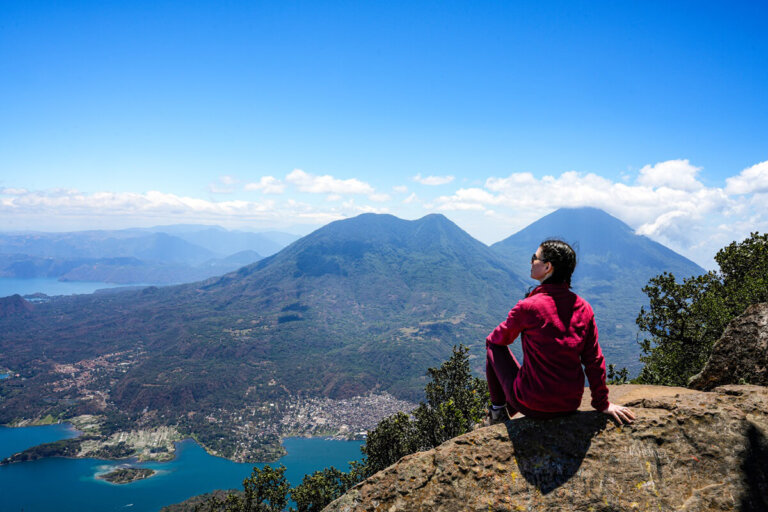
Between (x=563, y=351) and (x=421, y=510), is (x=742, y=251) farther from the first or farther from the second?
(x=421, y=510)

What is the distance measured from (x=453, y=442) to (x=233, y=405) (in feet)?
737

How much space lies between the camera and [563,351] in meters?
4.32

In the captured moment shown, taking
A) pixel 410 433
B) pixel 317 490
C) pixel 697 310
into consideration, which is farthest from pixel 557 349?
pixel 317 490

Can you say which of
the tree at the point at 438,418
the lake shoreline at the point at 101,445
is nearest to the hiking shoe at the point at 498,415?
the tree at the point at 438,418

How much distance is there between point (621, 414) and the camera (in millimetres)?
4617

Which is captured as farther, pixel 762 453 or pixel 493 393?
pixel 493 393

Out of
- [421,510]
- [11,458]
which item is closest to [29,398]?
[11,458]

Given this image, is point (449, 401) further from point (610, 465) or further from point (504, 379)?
point (610, 465)

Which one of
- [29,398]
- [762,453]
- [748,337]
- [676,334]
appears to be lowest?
[29,398]

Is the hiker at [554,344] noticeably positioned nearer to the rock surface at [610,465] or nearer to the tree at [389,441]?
the rock surface at [610,465]

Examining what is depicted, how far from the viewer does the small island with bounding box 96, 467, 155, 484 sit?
401ft

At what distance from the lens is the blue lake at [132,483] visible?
110 m

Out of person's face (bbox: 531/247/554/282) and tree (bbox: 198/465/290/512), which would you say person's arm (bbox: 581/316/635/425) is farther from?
tree (bbox: 198/465/290/512)

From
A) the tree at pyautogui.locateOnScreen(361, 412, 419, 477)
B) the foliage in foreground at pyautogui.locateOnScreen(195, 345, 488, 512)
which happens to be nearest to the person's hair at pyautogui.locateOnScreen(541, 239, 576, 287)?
the foliage in foreground at pyautogui.locateOnScreen(195, 345, 488, 512)
